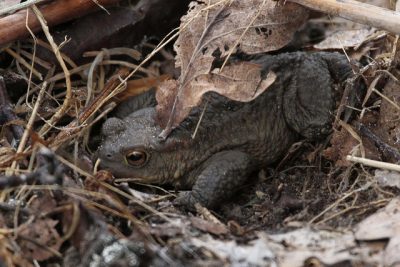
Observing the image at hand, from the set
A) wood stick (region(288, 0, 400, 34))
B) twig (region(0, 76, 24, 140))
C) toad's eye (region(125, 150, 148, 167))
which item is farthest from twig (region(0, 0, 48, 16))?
wood stick (region(288, 0, 400, 34))

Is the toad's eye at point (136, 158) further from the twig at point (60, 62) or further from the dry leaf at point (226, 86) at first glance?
the twig at point (60, 62)

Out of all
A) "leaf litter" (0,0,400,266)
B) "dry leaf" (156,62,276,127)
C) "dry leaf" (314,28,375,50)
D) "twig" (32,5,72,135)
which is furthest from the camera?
"dry leaf" (314,28,375,50)

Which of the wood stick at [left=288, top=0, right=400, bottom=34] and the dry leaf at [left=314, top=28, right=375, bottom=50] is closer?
the wood stick at [left=288, top=0, right=400, bottom=34]

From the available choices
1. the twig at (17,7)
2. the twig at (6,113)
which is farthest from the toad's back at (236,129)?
the twig at (17,7)

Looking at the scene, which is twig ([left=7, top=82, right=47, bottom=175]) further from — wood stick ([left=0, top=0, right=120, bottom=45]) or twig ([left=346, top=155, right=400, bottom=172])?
twig ([left=346, top=155, right=400, bottom=172])

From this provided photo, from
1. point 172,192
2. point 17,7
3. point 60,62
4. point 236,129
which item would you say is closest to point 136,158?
point 172,192

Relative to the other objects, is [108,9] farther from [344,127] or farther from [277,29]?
[344,127]
